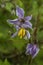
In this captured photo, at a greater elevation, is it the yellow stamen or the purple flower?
the yellow stamen

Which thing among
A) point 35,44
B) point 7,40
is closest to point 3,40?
point 7,40

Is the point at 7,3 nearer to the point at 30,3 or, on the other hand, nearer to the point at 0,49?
the point at 30,3

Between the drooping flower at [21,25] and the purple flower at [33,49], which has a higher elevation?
the drooping flower at [21,25]

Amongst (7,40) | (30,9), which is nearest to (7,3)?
(30,9)

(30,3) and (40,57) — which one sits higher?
(30,3)

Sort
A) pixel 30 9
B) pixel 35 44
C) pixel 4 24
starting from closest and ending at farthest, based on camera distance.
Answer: pixel 35 44
pixel 4 24
pixel 30 9

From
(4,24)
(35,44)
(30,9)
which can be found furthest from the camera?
(30,9)

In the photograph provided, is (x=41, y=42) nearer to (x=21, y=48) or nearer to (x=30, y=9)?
(x=21, y=48)

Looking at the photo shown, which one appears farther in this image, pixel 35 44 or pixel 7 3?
pixel 7 3

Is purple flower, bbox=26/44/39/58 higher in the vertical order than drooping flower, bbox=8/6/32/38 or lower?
lower

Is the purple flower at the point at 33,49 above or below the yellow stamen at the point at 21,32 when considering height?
below
